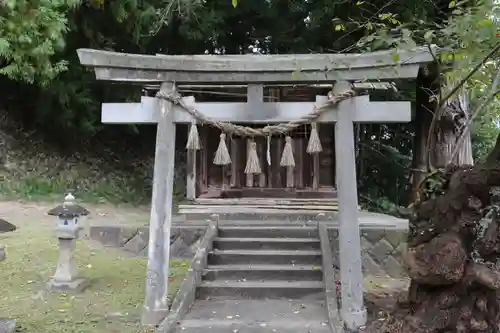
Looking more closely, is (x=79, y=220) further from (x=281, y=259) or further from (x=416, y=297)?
(x=416, y=297)

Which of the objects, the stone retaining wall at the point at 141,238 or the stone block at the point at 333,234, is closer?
the stone block at the point at 333,234

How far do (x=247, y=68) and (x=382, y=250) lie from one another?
399 cm

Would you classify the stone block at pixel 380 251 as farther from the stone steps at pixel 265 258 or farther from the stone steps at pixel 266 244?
the stone steps at pixel 265 258

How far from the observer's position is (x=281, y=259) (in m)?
6.90

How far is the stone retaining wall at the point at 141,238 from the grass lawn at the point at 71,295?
181 mm

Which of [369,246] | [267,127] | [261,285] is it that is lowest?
[261,285]

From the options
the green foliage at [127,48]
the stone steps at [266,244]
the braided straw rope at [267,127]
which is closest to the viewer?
the braided straw rope at [267,127]

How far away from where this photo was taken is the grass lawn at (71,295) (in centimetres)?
511

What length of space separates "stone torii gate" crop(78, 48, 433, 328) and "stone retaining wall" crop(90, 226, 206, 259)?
262cm

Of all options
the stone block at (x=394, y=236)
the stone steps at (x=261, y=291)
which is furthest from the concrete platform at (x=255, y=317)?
the stone block at (x=394, y=236)

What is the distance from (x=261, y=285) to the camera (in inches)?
243

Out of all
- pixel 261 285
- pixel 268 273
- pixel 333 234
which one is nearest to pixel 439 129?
pixel 333 234

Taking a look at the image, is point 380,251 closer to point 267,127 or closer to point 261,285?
point 261,285

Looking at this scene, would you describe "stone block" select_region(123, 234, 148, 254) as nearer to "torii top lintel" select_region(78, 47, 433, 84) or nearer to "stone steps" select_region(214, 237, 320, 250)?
"stone steps" select_region(214, 237, 320, 250)
